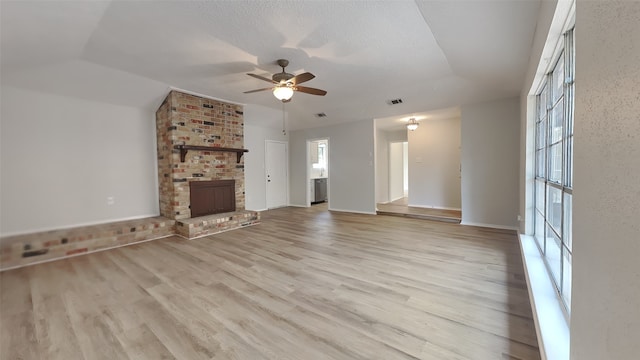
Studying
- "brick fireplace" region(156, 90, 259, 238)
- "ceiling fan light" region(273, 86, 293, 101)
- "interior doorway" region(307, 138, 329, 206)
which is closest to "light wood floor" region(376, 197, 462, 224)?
"interior doorway" region(307, 138, 329, 206)

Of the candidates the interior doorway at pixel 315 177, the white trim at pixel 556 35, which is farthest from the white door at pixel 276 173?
the white trim at pixel 556 35

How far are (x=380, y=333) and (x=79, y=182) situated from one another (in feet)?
17.7

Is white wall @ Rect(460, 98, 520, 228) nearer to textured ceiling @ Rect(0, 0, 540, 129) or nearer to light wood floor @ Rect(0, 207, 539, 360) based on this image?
textured ceiling @ Rect(0, 0, 540, 129)

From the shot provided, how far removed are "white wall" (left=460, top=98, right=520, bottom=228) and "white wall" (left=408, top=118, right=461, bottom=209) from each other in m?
1.42

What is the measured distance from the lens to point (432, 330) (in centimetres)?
181

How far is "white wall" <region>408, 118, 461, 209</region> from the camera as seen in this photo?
6.34 meters

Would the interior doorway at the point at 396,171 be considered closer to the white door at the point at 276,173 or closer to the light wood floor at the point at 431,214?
the light wood floor at the point at 431,214

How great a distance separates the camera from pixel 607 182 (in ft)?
2.36

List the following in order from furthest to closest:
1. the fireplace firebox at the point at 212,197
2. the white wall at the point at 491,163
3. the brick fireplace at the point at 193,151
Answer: the fireplace firebox at the point at 212,197, the brick fireplace at the point at 193,151, the white wall at the point at 491,163

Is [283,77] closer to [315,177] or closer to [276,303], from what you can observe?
[276,303]

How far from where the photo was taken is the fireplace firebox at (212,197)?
5.00 meters

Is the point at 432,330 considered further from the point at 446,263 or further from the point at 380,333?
the point at 446,263

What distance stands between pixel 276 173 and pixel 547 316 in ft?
21.9

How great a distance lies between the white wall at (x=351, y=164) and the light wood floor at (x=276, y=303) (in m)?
2.64
